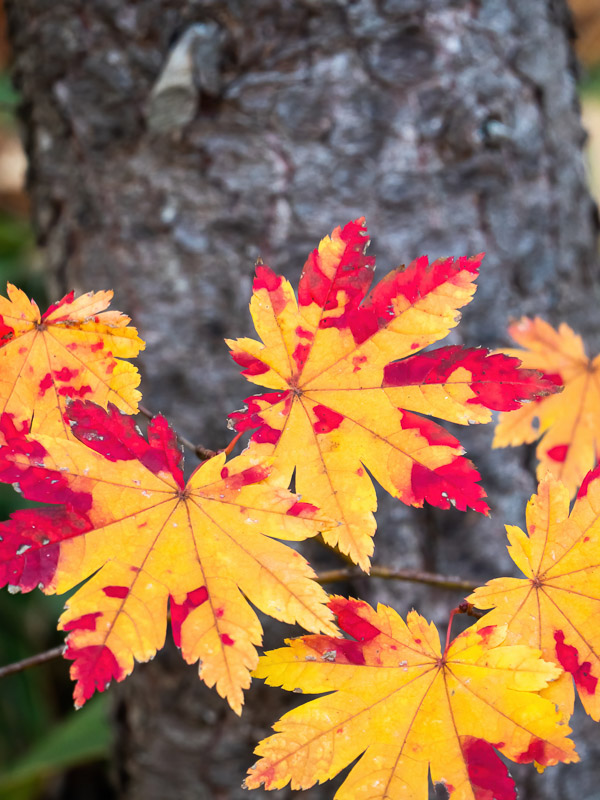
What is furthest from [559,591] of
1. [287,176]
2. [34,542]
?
[287,176]

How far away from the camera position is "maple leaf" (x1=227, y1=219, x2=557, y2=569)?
525 mm

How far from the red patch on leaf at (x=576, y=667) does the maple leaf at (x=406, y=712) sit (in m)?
0.03

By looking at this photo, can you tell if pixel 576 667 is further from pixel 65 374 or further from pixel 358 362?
pixel 65 374

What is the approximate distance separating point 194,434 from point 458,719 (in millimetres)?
678

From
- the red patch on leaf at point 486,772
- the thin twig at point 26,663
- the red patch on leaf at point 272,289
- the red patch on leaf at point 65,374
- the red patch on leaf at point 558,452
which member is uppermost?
the red patch on leaf at point 272,289

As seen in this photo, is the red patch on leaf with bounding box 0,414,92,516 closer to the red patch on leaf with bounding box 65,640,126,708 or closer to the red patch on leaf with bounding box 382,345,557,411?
the red patch on leaf with bounding box 65,640,126,708

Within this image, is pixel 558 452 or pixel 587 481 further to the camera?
pixel 558 452

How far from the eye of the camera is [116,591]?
489 mm

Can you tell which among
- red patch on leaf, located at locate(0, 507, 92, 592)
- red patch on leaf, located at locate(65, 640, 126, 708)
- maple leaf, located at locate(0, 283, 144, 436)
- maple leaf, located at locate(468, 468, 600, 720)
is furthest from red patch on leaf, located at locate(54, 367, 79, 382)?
maple leaf, located at locate(468, 468, 600, 720)

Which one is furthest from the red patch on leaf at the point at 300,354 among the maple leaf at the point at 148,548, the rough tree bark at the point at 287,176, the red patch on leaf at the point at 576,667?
the rough tree bark at the point at 287,176

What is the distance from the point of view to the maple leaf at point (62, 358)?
0.56 m

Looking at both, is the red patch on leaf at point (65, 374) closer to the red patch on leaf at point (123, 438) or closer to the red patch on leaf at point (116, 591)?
the red patch on leaf at point (123, 438)

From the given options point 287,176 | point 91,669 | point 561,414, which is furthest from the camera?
point 287,176

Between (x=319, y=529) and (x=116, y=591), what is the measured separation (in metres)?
0.16
